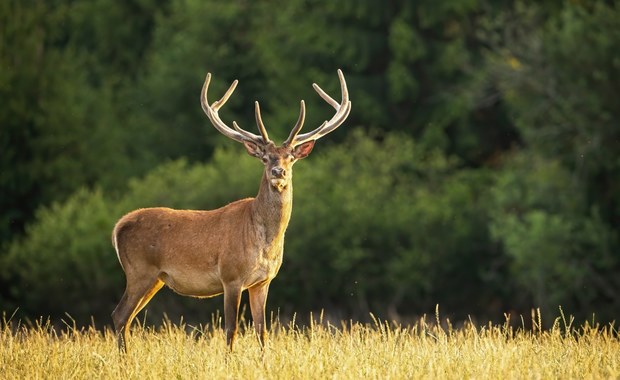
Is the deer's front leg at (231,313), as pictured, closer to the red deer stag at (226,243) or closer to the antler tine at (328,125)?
the red deer stag at (226,243)

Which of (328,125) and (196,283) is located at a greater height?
(328,125)

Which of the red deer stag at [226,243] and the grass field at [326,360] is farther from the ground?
the red deer stag at [226,243]

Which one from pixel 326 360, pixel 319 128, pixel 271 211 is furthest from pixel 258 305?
pixel 326 360

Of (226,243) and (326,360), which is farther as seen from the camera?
(226,243)

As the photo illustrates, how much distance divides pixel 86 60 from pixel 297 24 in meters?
6.85

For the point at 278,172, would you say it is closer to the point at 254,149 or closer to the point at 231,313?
the point at 254,149

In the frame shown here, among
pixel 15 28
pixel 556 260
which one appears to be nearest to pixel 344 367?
pixel 556 260

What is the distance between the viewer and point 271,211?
10961 mm

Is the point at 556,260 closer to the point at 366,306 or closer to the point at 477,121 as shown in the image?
the point at 366,306

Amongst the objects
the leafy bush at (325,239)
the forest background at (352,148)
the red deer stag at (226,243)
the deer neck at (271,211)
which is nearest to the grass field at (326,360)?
the red deer stag at (226,243)

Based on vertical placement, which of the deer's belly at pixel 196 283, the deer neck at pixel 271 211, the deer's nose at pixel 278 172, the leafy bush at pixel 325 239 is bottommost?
the leafy bush at pixel 325 239

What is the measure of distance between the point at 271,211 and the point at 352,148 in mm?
25142

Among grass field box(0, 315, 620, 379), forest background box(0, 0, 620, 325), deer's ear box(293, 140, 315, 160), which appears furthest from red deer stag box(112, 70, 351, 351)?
forest background box(0, 0, 620, 325)

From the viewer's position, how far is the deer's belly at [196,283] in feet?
36.5
